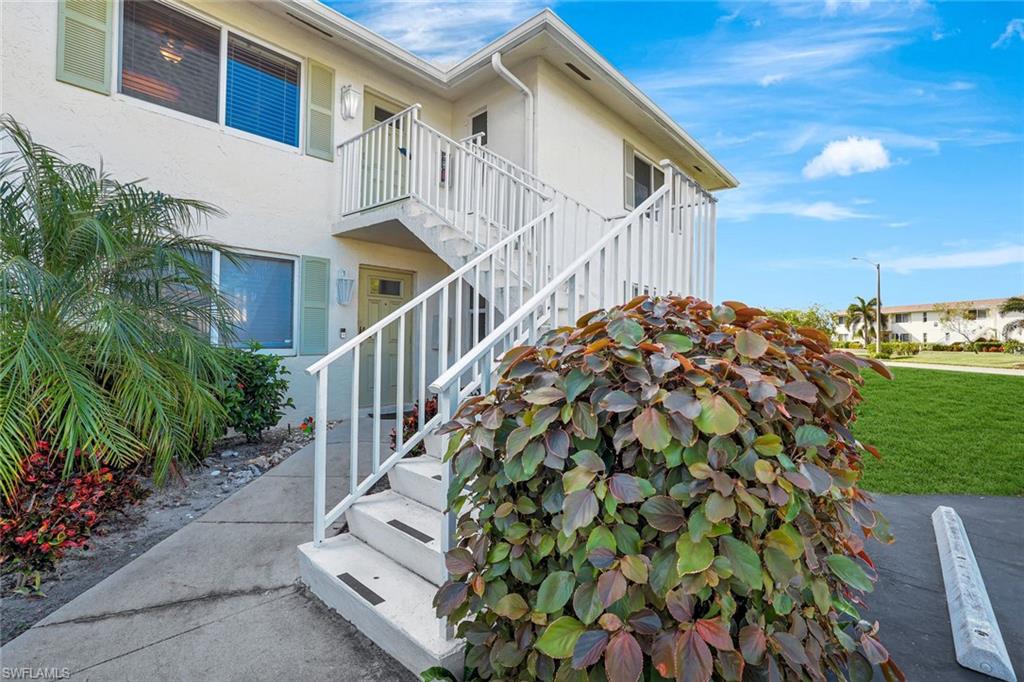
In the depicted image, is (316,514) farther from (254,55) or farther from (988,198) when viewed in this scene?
(988,198)

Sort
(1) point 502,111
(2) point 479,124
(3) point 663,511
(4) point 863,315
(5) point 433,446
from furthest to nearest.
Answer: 1. (4) point 863,315
2. (2) point 479,124
3. (1) point 502,111
4. (5) point 433,446
5. (3) point 663,511

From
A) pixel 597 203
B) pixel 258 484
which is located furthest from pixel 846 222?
pixel 258 484

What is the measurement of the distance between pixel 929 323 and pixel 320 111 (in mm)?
45831

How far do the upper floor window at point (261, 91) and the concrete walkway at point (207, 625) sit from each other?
16.0 feet

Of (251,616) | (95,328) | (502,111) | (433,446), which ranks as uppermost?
(502,111)

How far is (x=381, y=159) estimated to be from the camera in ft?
20.8

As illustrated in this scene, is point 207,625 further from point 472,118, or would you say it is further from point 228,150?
point 472,118

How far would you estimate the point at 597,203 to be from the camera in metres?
7.89

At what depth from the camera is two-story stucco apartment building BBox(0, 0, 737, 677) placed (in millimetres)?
2994

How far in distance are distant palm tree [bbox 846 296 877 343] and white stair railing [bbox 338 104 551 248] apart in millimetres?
34014

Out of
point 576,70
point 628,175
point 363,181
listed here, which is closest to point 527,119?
point 576,70

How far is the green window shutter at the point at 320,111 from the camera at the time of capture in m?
6.12

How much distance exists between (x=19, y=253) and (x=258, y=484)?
89.9 inches

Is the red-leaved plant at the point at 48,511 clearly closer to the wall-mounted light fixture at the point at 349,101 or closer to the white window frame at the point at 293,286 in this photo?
the white window frame at the point at 293,286
